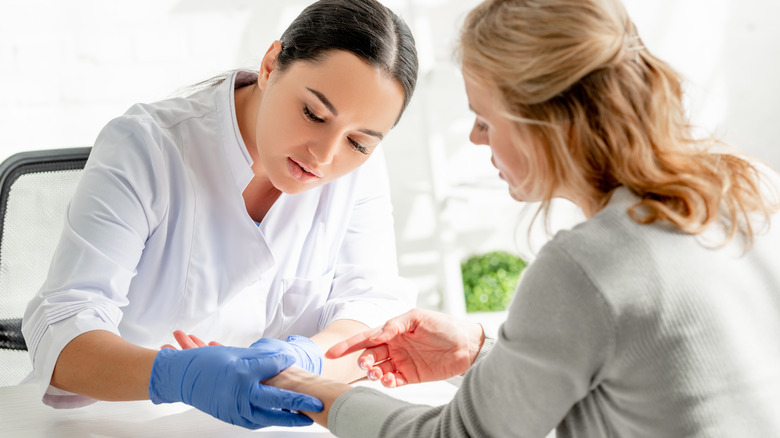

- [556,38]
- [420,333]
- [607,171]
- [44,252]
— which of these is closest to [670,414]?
[607,171]

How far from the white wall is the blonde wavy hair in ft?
4.89

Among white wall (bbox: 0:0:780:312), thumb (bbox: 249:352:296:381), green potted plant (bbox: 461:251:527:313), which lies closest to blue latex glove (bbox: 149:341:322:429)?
thumb (bbox: 249:352:296:381)

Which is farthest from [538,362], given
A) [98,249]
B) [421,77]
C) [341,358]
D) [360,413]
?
[421,77]

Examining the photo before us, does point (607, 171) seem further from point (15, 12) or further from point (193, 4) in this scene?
point (15, 12)

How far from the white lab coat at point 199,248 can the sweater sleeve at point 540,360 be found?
0.53 meters

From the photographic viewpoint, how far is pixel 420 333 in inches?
42.0

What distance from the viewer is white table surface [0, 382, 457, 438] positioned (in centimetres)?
90

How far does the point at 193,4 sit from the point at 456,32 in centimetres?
163

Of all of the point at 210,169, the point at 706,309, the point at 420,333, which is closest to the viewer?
the point at 706,309

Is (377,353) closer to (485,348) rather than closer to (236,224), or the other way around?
(485,348)

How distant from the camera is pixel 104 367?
0.93 meters

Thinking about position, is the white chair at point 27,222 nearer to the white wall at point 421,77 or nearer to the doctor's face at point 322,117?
the doctor's face at point 322,117

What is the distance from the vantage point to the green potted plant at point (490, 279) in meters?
2.40

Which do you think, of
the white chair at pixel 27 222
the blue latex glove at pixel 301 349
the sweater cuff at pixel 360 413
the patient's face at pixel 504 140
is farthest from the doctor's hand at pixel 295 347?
the white chair at pixel 27 222
